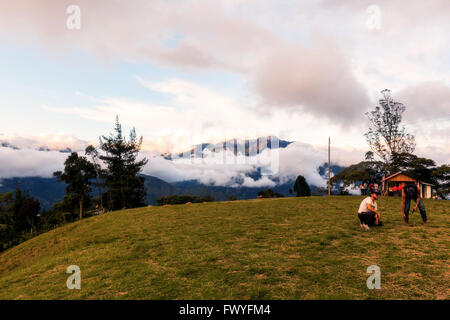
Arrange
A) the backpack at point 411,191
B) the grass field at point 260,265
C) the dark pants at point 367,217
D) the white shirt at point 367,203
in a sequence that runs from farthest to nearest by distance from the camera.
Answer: the dark pants at point 367,217 → the backpack at point 411,191 → the white shirt at point 367,203 → the grass field at point 260,265

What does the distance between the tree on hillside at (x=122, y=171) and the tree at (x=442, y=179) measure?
74.6 meters

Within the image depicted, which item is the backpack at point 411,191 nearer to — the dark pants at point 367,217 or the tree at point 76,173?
the dark pants at point 367,217

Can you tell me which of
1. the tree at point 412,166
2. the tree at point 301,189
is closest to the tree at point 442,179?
the tree at point 412,166

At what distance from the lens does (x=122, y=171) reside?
6562cm

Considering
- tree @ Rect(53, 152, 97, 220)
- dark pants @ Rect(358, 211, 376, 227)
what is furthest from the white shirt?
tree @ Rect(53, 152, 97, 220)

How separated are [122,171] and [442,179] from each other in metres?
80.6

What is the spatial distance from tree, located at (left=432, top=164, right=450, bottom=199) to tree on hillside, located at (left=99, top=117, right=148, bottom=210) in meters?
74.6

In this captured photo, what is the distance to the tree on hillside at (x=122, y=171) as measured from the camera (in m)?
64.6

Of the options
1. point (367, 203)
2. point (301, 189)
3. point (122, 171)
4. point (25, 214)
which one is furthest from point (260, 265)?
point (25, 214)

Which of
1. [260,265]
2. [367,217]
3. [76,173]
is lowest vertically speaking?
[260,265]

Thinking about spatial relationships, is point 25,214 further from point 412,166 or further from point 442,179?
point 442,179

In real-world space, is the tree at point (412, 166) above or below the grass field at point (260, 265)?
above
